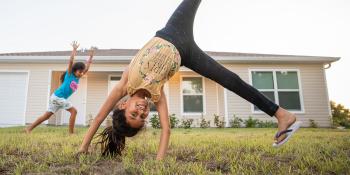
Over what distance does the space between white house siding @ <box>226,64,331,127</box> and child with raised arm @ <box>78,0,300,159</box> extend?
9062 mm

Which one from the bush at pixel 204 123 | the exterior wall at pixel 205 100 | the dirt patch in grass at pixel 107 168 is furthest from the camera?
the exterior wall at pixel 205 100

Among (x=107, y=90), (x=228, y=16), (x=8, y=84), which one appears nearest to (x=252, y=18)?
(x=228, y=16)

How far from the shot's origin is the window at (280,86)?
11.4m

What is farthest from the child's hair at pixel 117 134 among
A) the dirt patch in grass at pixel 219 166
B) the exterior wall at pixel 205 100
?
the exterior wall at pixel 205 100

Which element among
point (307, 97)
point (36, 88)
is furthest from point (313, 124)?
point (36, 88)

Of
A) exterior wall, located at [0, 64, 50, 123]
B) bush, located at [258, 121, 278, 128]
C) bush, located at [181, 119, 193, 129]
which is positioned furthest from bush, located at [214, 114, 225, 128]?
exterior wall, located at [0, 64, 50, 123]

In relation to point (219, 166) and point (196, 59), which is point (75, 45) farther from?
point (219, 166)

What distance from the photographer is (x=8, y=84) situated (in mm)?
11367

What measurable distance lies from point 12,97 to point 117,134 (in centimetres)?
1123

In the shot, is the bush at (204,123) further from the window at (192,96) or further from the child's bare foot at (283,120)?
the child's bare foot at (283,120)

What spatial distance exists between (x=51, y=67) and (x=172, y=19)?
1064 centimetres

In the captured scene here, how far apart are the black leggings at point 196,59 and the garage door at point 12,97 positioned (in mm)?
10875

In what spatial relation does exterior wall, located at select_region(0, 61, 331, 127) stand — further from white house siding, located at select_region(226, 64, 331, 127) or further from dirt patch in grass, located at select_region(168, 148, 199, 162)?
dirt patch in grass, located at select_region(168, 148, 199, 162)

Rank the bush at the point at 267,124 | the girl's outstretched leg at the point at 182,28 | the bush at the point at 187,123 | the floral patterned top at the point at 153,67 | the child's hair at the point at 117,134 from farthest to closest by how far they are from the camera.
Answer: the bush at the point at 187,123 < the bush at the point at 267,124 < the girl's outstretched leg at the point at 182,28 < the child's hair at the point at 117,134 < the floral patterned top at the point at 153,67
